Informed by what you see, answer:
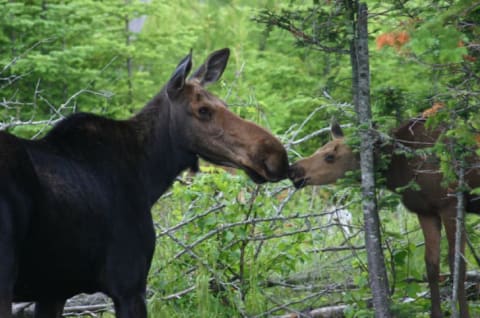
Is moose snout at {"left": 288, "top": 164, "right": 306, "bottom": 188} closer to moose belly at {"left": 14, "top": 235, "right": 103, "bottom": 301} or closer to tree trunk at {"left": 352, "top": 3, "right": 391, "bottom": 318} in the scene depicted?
tree trunk at {"left": 352, "top": 3, "right": 391, "bottom": 318}

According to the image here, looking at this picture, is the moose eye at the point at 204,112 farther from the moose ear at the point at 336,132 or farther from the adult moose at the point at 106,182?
the moose ear at the point at 336,132

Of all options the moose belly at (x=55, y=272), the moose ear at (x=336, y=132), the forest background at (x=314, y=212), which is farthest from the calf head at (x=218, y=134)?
the moose ear at (x=336, y=132)

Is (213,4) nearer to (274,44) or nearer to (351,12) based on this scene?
(274,44)

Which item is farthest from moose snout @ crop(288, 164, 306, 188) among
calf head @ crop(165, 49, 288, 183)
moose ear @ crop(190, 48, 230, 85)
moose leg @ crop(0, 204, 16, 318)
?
moose leg @ crop(0, 204, 16, 318)

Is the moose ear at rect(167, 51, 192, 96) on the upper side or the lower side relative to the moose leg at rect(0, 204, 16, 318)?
upper

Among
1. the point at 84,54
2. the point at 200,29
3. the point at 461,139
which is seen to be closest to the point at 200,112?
the point at 461,139

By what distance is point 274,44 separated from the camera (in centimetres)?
2406

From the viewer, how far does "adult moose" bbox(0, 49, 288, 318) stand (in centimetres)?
597

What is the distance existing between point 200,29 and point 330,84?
16328 millimetres

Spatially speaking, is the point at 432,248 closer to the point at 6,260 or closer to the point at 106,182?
the point at 106,182

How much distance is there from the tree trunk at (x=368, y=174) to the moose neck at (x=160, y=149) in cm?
139

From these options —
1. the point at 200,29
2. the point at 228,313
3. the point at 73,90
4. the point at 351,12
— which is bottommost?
the point at 228,313

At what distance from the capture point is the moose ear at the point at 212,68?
7.70 metres

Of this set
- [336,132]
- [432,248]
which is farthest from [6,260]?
[336,132]
